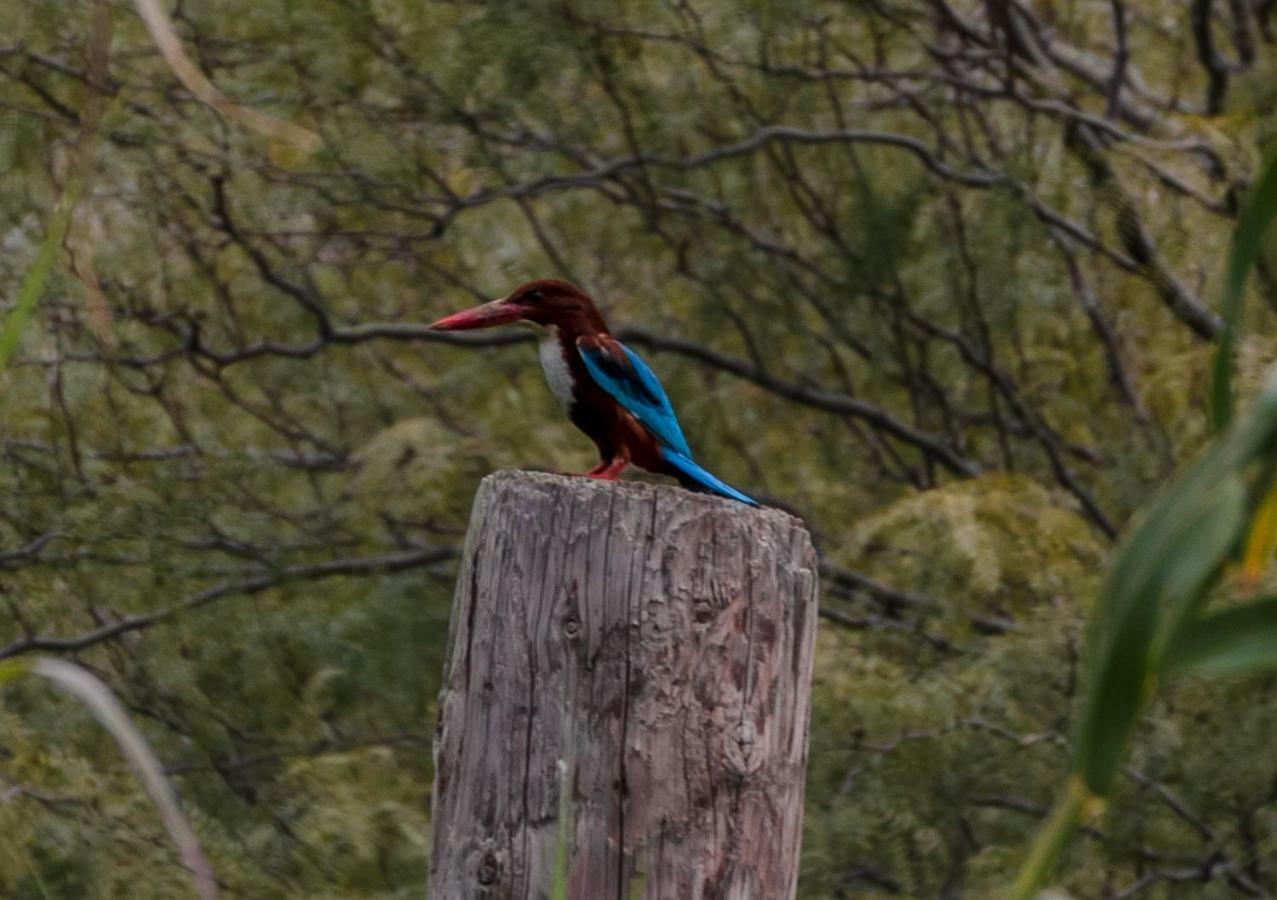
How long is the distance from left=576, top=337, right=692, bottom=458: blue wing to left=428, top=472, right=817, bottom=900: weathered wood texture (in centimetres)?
118

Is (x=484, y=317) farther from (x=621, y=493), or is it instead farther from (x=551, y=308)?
(x=621, y=493)

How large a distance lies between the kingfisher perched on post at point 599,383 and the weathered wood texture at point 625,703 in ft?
3.83

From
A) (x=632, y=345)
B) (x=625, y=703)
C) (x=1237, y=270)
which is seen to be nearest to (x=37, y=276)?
(x=1237, y=270)

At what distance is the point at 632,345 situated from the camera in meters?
6.92

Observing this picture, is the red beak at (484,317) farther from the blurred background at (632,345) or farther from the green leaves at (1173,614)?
the green leaves at (1173,614)

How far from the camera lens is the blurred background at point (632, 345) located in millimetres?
5688

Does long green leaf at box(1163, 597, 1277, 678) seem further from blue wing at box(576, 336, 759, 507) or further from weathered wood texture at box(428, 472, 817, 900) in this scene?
blue wing at box(576, 336, 759, 507)

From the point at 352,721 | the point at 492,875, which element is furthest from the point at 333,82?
the point at 492,875

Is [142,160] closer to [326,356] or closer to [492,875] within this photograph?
[326,356]

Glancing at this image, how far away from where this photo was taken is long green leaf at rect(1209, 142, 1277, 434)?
0.85 m

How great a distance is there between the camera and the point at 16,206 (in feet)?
19.0

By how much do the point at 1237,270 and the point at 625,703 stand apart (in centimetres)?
116

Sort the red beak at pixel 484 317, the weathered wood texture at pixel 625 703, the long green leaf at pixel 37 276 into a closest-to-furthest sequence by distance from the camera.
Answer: the long green leaf at pixel 37 276
the weathered wood texture at pixel 625 703
the red beak at pixel 484 317

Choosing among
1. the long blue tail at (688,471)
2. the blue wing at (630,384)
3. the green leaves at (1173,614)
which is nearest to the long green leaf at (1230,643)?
the green leaves at (1173,614)
